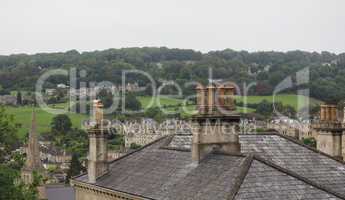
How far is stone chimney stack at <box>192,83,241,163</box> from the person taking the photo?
76.1 ft

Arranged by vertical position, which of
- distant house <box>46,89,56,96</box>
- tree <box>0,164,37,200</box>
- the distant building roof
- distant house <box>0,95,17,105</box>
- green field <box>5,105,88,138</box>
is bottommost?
the distant building roof

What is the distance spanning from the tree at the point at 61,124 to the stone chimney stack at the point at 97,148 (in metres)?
119

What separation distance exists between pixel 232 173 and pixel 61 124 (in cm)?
12995

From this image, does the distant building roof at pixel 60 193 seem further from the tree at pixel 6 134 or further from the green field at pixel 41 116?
the green field at pixel 41 116

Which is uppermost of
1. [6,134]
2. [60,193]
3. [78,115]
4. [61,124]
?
[6,134]

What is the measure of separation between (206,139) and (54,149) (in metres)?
132

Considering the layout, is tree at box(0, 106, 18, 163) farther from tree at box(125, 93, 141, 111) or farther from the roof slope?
tree at box(125, 93, 141, 111)

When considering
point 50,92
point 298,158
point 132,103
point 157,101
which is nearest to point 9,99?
point 50,92

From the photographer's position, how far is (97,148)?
89.5 ft

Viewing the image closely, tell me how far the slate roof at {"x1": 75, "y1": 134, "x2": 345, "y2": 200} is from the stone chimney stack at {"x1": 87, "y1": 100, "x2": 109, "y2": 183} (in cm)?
38

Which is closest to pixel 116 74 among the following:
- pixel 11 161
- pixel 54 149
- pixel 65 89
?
pixel 65 89

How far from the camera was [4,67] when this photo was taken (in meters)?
200

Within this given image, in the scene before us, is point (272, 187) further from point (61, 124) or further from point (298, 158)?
point (61, 124)

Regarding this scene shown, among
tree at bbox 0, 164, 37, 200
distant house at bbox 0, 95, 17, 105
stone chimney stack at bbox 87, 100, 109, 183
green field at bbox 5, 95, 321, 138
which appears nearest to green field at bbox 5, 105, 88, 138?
green field at bbox 5, 95, 321, 138
